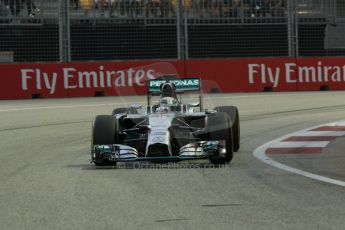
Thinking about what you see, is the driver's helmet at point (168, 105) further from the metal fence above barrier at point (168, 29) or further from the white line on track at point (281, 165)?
the metal fence above barrier at point (168, 29)

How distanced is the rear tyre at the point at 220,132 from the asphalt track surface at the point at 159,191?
0.15 metres

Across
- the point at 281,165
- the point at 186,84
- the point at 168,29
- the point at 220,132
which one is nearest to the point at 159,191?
the point at 220,132

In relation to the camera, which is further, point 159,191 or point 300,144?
point 300,144

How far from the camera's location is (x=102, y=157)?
29.6 ft

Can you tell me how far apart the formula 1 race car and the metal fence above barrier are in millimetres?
12565

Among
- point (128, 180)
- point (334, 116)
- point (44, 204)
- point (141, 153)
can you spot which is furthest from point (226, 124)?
point (334, 116)

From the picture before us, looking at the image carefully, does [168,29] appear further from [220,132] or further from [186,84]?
[220,132]

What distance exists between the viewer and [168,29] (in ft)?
75.4

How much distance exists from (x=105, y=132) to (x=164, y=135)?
0.78m

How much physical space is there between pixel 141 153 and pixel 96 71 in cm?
1349

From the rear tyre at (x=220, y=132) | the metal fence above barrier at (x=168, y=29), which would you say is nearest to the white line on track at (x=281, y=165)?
the rear tyre at (x=220, y=132)

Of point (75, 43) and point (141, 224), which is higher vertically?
point (75, 43)

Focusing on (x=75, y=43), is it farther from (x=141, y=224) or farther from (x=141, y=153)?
(x=141, y=224)

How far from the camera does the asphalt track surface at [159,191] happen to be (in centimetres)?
596
